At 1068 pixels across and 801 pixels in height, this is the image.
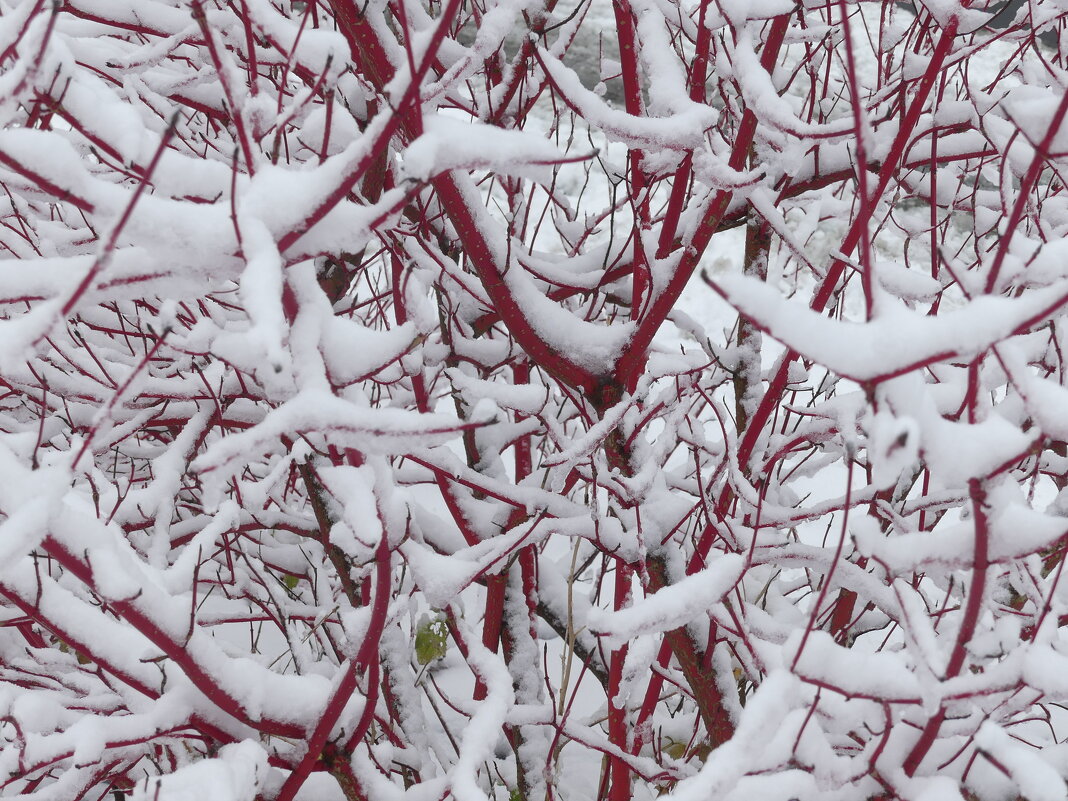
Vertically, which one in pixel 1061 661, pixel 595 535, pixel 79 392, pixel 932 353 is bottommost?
pixel 1061 661

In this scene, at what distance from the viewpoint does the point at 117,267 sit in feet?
2.17

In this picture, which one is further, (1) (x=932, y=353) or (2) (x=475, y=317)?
(2) (x=475, y=317)

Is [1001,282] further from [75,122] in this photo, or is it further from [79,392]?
[79,392]

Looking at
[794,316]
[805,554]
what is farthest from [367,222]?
[805,554]

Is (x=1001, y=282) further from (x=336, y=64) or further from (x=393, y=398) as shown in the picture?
(x=393, y=398)

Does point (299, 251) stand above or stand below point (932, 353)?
above

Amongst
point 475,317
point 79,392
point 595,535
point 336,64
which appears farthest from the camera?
point 475,317

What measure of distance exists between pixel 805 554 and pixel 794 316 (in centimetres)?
105

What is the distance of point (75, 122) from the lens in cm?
73

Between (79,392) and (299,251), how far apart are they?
1.12 meters

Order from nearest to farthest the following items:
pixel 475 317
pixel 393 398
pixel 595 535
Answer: pixel 595 535, pixel 475 317, pixel 393 398

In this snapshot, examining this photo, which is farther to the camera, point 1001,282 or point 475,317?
point 475,317

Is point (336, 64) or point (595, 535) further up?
point (336, 64)

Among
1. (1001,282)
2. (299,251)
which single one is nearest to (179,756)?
(299,251)
